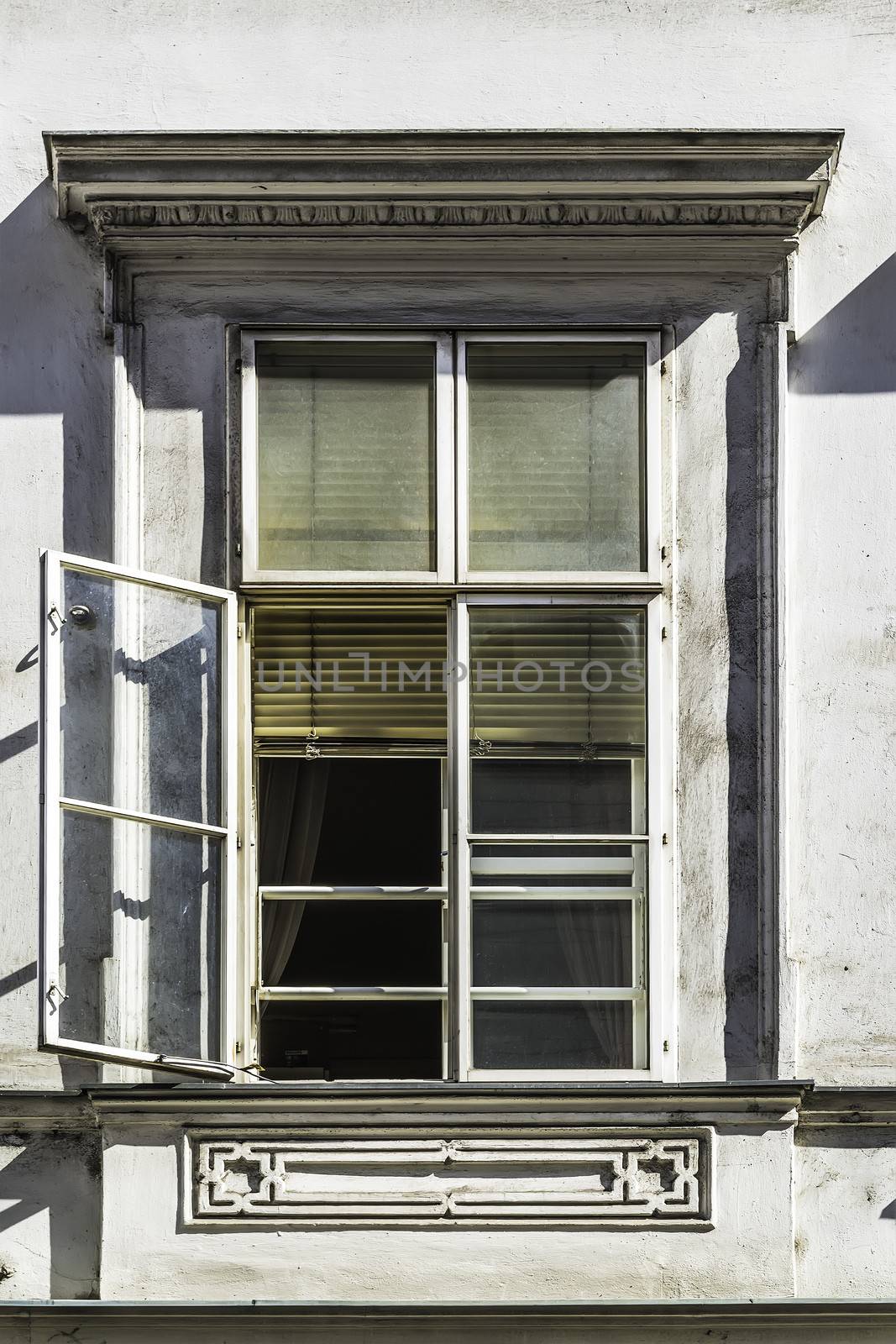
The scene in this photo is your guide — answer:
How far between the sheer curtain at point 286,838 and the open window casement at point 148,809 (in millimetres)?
400

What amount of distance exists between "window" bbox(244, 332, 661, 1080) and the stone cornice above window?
0.38m

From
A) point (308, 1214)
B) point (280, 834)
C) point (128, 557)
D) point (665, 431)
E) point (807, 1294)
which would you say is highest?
point (665, 431)

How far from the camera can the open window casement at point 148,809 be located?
4.64 meters

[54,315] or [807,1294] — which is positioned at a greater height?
[54,315]

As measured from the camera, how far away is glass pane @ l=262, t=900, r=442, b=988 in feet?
22.4

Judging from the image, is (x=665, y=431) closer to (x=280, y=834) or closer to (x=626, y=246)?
(x=626, y=246)

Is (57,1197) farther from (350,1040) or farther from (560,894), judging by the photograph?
(560,894)

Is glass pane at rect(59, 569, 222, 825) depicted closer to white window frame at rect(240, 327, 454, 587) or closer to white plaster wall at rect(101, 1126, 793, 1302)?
white window frame at rect(240, 327, 454, 587)

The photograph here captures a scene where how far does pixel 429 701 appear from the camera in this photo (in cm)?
511

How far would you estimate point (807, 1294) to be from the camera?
190 inches

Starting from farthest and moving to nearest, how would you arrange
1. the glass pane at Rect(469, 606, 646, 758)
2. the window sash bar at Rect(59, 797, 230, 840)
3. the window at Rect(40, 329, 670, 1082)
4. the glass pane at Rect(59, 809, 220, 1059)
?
the glass pane at Rect(469, 606, 646, 758), the window at Rect(40, 329, 670, 1082), the glass pane at Rect(59, 809, 220, 1059), the window sash bar at Rect(59, 797, 230, 840)

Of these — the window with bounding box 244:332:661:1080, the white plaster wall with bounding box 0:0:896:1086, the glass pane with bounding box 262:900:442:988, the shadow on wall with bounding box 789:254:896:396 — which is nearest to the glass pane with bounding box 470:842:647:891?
the window with bounding box 244:332:661:1080

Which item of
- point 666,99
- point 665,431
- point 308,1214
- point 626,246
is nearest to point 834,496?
point 665,431

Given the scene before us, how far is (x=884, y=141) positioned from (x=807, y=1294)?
13.3ft
